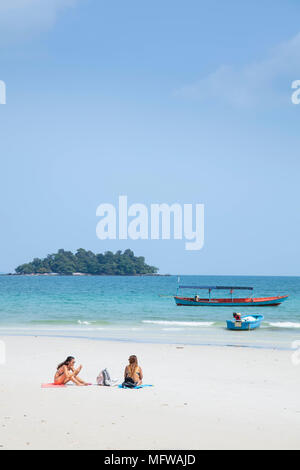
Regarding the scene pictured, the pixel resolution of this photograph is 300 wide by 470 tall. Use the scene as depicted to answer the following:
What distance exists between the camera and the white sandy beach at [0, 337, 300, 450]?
29.2 feet

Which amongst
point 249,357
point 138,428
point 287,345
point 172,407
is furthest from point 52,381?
point 287,345

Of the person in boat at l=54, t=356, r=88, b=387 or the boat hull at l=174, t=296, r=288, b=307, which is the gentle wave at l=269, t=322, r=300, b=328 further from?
the person in boat at l=54, t=356, r=88, b=387

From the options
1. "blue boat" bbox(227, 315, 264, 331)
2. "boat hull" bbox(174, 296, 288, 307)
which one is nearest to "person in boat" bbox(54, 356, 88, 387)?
"blue boat" bbox(227, 315, 264, 331)

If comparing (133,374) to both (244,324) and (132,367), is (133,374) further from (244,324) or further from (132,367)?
(244,324)

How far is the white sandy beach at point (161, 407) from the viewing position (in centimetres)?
889

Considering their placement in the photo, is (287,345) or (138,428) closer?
(138,428)

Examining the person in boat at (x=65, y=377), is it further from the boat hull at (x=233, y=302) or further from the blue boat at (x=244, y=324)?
the boat hull at (x=233, y=302)

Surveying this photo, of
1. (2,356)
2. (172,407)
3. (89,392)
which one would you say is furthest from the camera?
(2,356)

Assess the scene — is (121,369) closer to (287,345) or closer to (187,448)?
(187,448)

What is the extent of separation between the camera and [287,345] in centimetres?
2628

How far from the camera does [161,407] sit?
11312mm

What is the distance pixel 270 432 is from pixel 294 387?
17.9 ft

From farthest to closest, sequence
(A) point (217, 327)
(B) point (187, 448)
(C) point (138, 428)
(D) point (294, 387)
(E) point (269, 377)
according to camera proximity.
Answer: (A) point (217, 327), (E) point (269, 377), (D) point (294, 387), (C) point (138, 428), (B) point (187, 448)
